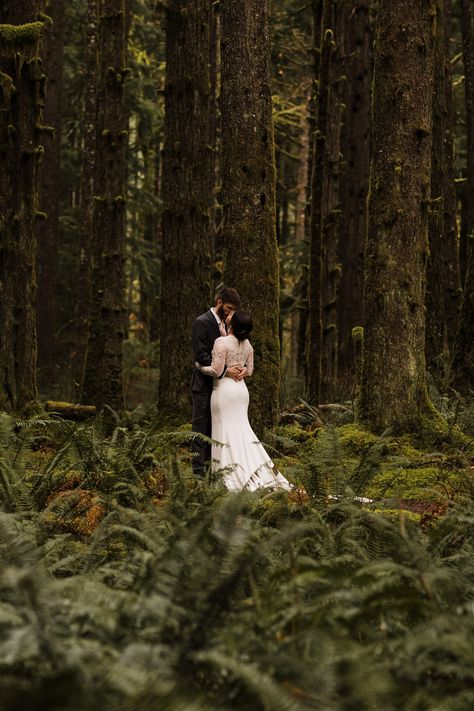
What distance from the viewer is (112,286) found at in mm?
14430

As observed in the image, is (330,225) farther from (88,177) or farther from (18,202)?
(18,202)

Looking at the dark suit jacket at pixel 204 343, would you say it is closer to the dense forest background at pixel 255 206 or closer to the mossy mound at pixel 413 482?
the dense forest background at pixel 255 206

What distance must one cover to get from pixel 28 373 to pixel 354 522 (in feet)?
23.0

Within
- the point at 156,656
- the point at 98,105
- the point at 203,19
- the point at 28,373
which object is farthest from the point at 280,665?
the point at 98,105

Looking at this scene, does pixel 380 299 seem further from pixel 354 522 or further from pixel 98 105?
pixel 98 105

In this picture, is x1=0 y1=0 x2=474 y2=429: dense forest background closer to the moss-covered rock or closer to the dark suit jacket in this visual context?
the moss-covered rock

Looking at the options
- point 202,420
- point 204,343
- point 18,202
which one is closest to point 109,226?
point 18,202

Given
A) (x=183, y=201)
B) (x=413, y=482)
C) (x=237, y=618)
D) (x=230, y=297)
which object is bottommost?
(x=413, y=482)

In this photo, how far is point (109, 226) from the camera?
14.7 meters

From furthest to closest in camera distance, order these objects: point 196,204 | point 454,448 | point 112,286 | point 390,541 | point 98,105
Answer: point 98,105 → point 112,286 → point 196,204 → point 454,448 → point 390,541

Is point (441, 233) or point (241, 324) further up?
point (441, 233)

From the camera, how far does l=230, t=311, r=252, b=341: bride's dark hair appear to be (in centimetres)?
884

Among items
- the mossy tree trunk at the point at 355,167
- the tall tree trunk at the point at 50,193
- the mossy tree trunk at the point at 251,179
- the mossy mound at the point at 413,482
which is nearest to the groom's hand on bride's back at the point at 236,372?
the mossy tree trunk at the point at 251,179

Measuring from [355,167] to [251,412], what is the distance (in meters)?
11.4
